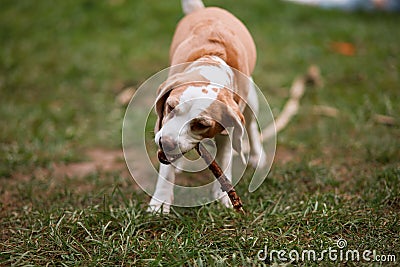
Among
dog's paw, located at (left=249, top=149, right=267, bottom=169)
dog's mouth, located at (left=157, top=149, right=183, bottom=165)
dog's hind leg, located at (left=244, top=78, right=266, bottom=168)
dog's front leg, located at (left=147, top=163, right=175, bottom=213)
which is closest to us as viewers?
dog's mouth, located at (left=157, top=149, right=183, bottom=165)

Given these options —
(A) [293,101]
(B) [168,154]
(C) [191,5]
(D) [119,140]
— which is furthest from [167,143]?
(A) [293,101]

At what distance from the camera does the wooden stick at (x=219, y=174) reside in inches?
119

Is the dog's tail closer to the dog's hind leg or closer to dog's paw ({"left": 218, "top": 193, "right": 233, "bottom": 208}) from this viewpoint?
the dog's hind leg

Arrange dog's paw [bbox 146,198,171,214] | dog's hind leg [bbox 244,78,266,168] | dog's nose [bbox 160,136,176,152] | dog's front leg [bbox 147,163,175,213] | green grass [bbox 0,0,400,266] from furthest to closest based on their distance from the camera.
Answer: dog's hind leg [bbox 244,78,266,168], dog's front leg [bbox 147,163,175,213], dog's paw [bbox 146,198,171,214], green grass [bbox 0,0,400,266], dog's nose [bbox 160,136,176,152]

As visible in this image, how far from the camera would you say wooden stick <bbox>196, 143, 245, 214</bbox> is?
3.01m

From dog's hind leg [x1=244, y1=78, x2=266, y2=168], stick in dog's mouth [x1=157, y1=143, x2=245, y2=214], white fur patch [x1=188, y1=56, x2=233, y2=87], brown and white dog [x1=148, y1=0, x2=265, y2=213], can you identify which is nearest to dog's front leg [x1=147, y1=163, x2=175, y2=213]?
brown and white dog [x1=148, y1=0, x2=265, y2=213]

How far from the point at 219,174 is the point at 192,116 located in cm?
53

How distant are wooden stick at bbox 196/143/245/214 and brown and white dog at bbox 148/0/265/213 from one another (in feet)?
0.45

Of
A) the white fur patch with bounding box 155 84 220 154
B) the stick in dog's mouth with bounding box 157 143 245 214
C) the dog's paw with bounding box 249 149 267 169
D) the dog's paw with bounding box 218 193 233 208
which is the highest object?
the white fur patch with bounding box 155 84 220 154

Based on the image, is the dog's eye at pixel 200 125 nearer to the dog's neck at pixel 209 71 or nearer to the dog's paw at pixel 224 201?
the dog's neck at pixel 209 71

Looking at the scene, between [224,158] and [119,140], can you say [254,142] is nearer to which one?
[224,158]

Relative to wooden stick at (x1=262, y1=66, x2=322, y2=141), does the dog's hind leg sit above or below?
above

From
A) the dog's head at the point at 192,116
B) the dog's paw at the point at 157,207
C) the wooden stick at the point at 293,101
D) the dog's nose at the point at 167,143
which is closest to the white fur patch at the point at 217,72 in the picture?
the dog's head at the point at 192,116

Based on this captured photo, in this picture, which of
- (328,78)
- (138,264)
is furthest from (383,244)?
(328,78)
